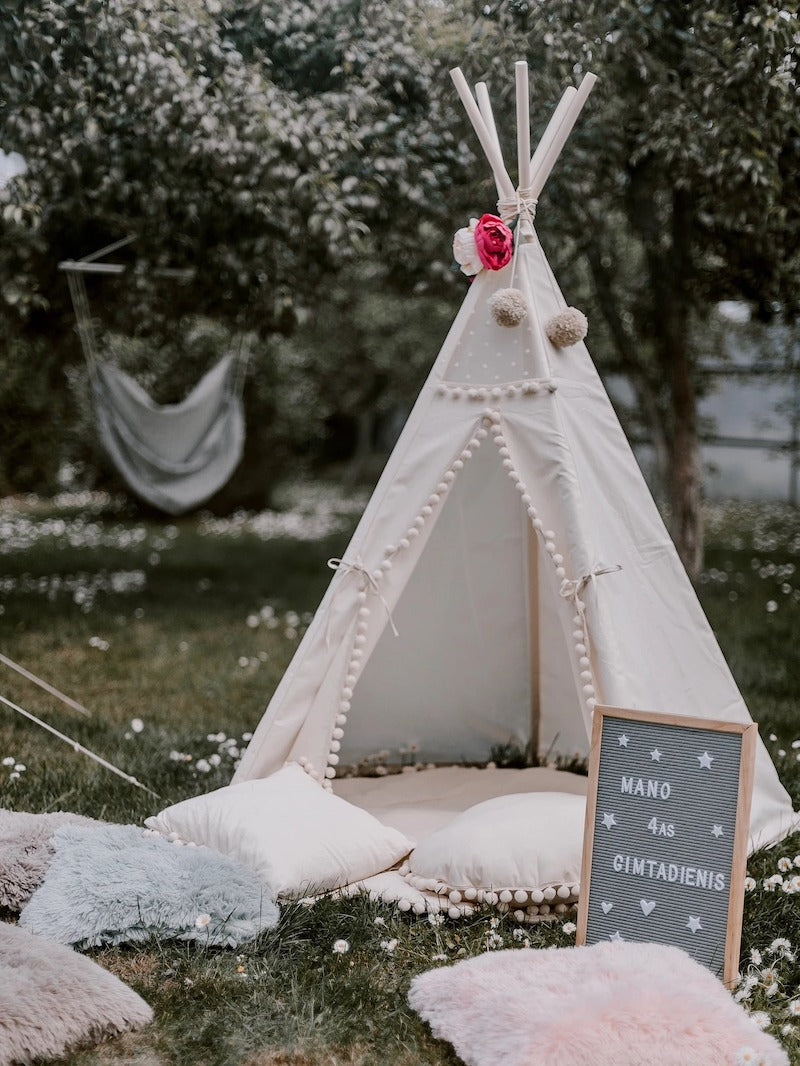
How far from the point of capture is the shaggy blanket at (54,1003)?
6.84 ft

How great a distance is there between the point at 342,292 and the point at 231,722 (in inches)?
171

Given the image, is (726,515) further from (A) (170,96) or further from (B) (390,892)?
(B) (390,892)

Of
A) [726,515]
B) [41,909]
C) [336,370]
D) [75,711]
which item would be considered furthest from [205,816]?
[336,370]

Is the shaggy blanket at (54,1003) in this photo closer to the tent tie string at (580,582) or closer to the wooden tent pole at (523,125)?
the tent tie string at (580,582)

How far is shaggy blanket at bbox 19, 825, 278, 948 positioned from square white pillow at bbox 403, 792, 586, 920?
17.7 inches

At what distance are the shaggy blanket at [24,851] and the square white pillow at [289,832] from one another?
25 centimetres

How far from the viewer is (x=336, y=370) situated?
12.8 metres

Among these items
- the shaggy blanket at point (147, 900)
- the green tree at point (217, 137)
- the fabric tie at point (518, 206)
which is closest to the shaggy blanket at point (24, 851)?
the shaggy blanket at point (147, 900)

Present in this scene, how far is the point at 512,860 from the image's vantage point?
2.73 meters

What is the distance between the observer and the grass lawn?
89.0 inches

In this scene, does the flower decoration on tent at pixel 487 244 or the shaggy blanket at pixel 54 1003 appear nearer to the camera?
the shaggy blanket at pixel 54 1003

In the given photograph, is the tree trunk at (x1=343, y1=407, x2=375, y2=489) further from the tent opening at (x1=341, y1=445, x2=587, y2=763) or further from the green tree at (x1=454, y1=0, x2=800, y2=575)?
the tent opening at (x1=341, y1=445, x2=587, y2=763)

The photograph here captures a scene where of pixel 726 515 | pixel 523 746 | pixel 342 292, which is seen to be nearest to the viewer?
pixel 523 746

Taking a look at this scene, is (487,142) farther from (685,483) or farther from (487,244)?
(685,483)
